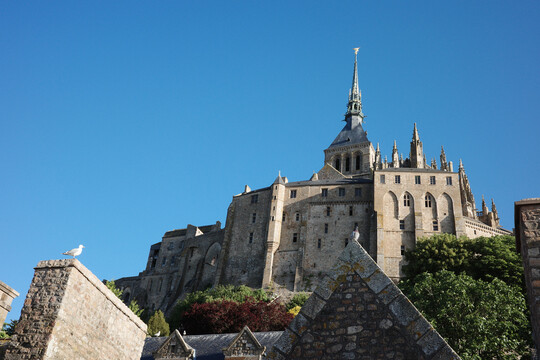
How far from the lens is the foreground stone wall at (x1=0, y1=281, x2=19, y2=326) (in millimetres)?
10703

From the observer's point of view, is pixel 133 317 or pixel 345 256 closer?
pixel 345 256

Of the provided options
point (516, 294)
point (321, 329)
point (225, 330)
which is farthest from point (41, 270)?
point (225, 330)

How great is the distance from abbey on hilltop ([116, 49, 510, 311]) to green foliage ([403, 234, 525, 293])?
356 inches

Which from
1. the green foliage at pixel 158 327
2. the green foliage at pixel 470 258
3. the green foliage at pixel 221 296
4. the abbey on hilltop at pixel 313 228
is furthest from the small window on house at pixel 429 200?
the green foliage at pixel 158 327

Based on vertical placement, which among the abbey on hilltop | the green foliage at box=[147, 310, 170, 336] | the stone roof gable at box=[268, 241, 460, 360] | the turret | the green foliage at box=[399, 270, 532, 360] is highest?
the turret

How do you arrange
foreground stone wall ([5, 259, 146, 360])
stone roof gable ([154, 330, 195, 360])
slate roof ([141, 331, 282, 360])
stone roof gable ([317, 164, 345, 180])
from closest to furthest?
foreground stone wall ([5, 259, 146, 360]) → stone roof gable ([154, 330, 195, 360]) → slate roof ([141, 331, 282, 360]) → stone roof gable ([317, 164, 345, 180])

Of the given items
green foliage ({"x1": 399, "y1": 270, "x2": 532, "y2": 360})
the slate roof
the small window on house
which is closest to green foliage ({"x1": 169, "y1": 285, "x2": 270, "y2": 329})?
the small window on house

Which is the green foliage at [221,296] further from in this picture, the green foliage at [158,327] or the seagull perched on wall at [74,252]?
the seagull perched on wall at [74,252]

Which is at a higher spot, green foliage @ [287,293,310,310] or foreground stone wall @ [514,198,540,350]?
green foliage @ [287,293,310,310]

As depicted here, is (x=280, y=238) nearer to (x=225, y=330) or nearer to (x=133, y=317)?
(x=225, y=330)

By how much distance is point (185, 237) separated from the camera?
9050 centimetres

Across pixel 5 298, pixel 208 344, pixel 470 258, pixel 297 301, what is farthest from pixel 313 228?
pixel 5 298

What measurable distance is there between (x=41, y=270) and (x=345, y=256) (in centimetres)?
509

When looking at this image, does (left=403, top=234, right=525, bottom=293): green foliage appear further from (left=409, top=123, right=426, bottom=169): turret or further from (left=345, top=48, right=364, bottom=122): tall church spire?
(left=345, top=48, right=364, bottom=122): tall church spire
